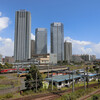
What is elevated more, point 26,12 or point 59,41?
point 26,12

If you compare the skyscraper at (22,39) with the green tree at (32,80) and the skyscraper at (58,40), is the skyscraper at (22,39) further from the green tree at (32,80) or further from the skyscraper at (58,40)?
the green tree at (32,80)

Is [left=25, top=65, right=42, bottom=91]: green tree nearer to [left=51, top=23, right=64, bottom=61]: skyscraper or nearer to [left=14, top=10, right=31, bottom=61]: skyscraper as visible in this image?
[left=14, top=10, right=31, bottom=61]: skyscraper

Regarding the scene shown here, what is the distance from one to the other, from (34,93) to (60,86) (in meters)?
7.12

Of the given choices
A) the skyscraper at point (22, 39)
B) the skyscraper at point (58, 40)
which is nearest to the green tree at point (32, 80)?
the skyscraper at point (22, 39)

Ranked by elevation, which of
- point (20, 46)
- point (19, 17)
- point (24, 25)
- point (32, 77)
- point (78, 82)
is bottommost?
point (78, 82)

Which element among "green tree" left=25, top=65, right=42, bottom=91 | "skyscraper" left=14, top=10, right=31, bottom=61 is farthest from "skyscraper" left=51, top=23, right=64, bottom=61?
"green tree" left=25, top=65, right=42, bottom=91

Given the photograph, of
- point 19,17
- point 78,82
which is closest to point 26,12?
point 19,17

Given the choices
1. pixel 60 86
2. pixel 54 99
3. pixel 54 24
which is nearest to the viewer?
pixel 54 99

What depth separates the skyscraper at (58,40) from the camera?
182 m

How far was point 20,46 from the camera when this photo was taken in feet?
529

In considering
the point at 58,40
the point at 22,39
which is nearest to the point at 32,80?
the point at 22,39

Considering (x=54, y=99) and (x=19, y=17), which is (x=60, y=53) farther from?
(x=54, y=99)

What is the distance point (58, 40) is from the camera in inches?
7308

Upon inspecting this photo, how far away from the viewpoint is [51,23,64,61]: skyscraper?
182 meters
